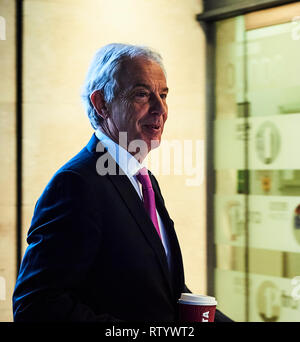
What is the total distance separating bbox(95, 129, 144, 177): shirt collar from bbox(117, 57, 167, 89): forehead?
245 mm

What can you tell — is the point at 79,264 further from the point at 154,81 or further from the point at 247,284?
the point at 247,284

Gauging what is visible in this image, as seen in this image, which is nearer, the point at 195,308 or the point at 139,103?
the point at 195,308

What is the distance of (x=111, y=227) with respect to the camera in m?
1.83

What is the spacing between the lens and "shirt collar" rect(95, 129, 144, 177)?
81.4 inches

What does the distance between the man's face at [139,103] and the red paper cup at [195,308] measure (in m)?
0.63

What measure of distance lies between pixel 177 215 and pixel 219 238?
49 cm

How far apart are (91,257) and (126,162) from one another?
0.47 metres

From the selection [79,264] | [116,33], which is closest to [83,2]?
[116,33]

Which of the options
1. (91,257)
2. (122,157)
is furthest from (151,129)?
(91,257)

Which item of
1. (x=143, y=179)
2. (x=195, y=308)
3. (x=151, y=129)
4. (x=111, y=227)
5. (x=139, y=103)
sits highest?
(x=139, y=103)

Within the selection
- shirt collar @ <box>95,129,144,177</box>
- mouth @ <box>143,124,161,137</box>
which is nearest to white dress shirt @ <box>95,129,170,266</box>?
shirt collar @ <box>95,129,144,177</box>

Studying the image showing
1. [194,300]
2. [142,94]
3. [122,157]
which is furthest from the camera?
[142,94]

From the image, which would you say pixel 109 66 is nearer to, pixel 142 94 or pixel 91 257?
pixel 142 94

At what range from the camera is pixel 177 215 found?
4.98 metres
